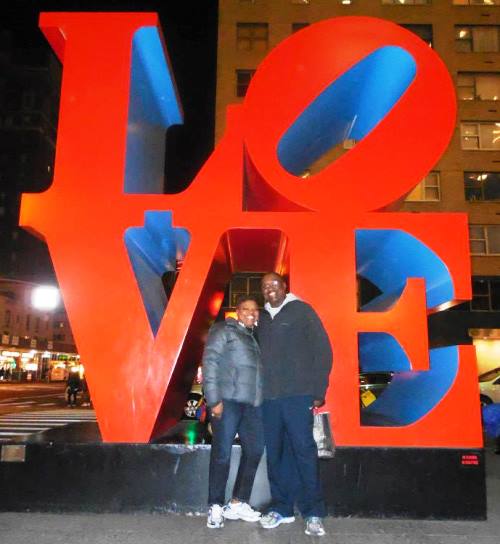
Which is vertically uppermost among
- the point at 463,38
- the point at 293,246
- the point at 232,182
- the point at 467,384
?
the point at 463,38

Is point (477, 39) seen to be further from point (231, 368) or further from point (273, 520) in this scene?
point (273, 520)

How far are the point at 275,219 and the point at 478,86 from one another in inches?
1021

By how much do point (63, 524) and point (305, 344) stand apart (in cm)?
242

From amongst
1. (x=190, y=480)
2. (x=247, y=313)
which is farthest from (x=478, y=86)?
(x=190, y=480)

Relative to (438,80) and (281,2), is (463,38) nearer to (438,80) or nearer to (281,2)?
(281,2)

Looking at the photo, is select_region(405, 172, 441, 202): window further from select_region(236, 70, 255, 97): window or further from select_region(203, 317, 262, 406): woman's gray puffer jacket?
select_region(203, 317, 262, 406): woman's gray puffer jacket

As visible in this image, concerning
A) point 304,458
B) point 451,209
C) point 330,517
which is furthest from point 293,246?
point 451,209

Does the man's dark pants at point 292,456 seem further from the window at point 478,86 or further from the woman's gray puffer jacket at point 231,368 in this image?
the window at point 478,86

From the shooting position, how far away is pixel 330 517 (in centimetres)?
444

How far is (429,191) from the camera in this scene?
2580 cm

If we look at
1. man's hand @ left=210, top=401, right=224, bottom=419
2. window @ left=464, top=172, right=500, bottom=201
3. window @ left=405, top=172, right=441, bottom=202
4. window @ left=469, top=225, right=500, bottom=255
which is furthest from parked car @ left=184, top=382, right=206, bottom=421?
window @ left=464, top=172, right=500, bottom=201

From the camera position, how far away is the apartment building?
83.4 feet

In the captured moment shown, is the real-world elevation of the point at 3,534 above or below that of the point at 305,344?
below

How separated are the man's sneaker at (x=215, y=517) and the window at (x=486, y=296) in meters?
23.8
